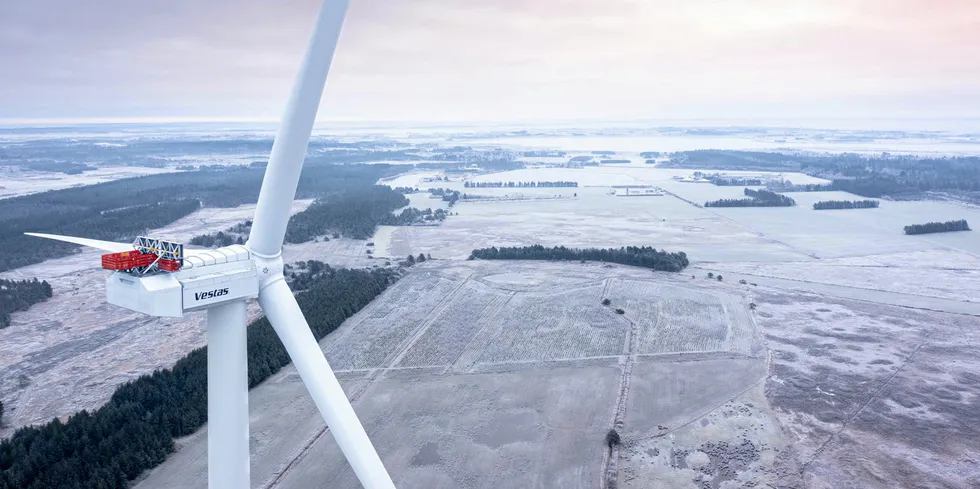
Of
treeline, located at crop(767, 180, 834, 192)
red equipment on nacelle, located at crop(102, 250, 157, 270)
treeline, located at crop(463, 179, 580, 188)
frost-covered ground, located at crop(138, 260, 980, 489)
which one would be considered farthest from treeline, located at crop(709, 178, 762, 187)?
red equipment on nacelle, located at crop(102, 250, 157, 270)

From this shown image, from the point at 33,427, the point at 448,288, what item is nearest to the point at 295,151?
the point at 33,427

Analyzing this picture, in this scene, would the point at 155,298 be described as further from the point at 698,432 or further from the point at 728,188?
the point at 728,188

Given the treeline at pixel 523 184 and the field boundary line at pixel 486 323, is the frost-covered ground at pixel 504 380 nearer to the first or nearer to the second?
the field boundary line at pixel 486 323

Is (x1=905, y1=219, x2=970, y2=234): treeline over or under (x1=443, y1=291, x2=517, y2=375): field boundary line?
over

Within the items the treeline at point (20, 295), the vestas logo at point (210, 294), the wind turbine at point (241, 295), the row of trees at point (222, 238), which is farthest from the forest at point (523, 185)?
the vestas logo at point (210, 294)

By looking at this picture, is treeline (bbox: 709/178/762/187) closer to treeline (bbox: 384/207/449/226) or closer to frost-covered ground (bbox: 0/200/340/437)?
treeline (bbox: 384/207/449/226)

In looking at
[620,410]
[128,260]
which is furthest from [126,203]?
[128,260]
